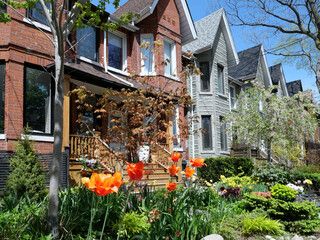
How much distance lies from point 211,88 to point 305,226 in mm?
13517

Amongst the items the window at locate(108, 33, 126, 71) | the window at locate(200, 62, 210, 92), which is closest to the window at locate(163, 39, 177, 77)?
the window at locate(108, 33, 126, 71)

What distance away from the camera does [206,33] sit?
18562mm

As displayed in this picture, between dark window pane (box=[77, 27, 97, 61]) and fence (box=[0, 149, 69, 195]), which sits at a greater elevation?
dark window pane (box=[77, 27, 97, 61])

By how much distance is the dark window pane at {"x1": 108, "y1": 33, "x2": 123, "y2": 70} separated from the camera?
13.0 meters

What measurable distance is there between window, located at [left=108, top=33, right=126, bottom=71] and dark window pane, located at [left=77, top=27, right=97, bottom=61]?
1067mm

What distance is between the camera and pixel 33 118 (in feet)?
28.8

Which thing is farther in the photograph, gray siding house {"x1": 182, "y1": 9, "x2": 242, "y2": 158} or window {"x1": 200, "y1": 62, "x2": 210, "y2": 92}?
window {"x1": 200, "y1": 62, "x2": 210, "y2": 92}

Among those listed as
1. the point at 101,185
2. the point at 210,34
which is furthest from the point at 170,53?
the point at 101,185

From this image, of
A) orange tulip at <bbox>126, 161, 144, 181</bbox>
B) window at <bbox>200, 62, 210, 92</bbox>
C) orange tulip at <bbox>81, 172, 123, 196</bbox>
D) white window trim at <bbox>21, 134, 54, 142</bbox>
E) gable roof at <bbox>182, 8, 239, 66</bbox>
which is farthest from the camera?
window at <bbox>200, 62, 210, 92</bbox>

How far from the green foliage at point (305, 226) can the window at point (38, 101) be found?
7.25m

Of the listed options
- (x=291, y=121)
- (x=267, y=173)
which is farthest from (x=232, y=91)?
(x=267, y=173)

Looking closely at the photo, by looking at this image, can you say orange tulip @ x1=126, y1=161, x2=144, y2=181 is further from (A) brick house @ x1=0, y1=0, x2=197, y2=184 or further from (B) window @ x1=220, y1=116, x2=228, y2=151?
(B) window @ x1=220, y1=116, x2=228, y2=151

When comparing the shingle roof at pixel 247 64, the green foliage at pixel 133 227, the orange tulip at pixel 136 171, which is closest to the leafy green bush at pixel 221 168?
the green foliage at pixel 133 227

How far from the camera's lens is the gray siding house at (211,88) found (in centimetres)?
1753
